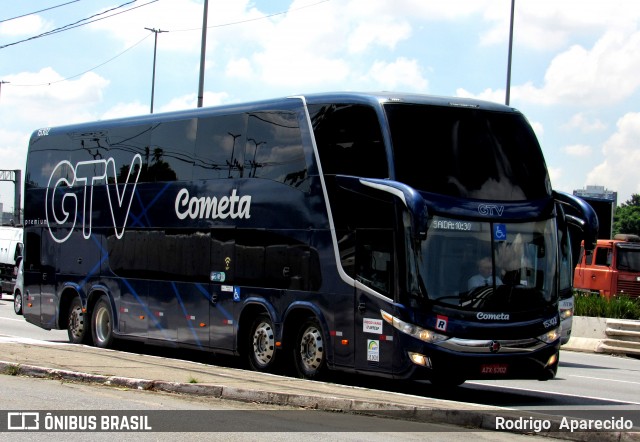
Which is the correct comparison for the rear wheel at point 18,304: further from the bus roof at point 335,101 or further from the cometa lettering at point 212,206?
the cometa lettering at point 212,206

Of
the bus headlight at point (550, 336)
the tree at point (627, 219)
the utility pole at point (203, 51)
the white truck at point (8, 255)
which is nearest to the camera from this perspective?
the bus headlight at point (550, 336)

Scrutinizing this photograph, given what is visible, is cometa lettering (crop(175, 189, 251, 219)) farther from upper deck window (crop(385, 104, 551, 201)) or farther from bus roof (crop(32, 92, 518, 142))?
→ upper deck window (crop(385, 104, 551, 201))

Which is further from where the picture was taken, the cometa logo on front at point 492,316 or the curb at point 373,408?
the cometa logo on front at point 492,316

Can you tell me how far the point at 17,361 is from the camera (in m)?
15.5

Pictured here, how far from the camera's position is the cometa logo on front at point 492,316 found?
1380 centimetres

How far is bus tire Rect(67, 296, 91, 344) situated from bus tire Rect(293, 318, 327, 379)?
23.2ft

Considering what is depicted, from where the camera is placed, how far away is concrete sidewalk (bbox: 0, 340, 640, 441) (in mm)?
10922

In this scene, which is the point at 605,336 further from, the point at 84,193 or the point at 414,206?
the point at 414,206

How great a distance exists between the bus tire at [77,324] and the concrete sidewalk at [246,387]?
11.9 feet

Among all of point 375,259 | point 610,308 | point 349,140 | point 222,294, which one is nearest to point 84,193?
point 222,294

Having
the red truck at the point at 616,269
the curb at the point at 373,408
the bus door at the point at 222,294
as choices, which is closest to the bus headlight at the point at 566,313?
the bus door at the point at 222,294

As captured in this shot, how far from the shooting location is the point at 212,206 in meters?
17.8

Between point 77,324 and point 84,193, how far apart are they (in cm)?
277

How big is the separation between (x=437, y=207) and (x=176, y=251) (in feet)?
21.1
